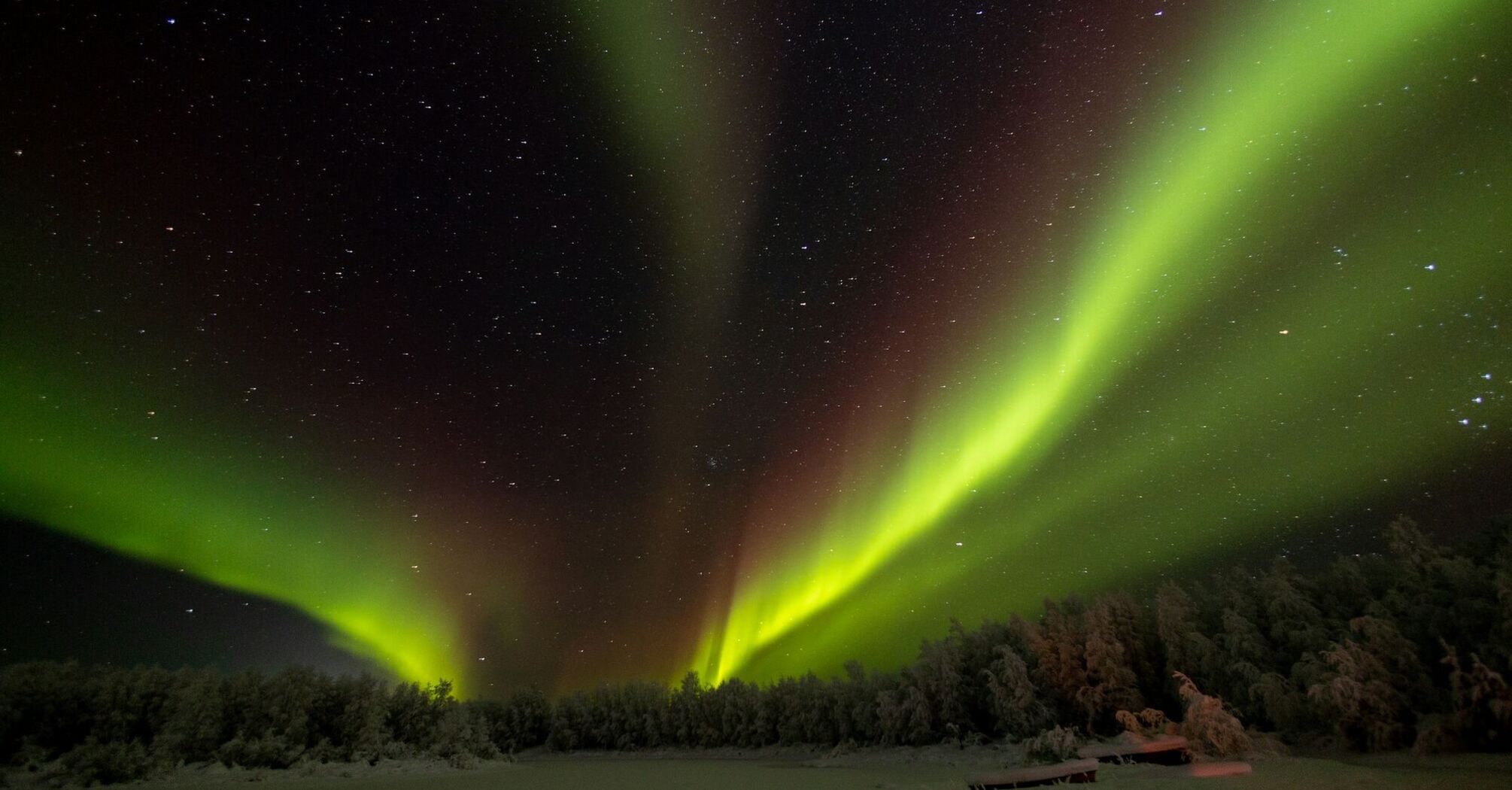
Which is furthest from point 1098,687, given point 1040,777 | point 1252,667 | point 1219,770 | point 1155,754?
point 1040,777

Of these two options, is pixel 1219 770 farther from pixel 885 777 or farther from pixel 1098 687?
pixel 1098 687

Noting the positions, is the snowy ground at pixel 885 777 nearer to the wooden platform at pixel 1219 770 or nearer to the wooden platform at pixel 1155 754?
the wooden platform at pixel 1219 770

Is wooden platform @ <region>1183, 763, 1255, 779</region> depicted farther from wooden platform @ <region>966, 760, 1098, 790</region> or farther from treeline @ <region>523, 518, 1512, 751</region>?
treeline @ <region>523, 518, 1512, 751</region>

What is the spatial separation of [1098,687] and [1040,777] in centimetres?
1674

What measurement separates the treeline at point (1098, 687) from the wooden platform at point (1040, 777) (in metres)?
8.90

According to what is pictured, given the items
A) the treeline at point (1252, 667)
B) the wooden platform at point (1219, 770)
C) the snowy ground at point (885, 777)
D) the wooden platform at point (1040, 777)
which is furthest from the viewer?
the treeline at point (1252, 667)

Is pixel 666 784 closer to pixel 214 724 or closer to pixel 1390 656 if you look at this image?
pixel 214 724

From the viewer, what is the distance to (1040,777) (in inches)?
628

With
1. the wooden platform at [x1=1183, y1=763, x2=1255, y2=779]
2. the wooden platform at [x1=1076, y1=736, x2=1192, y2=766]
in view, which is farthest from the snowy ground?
the wooden platform at [x1=1076, y1=736, x2=1192, y2=766]

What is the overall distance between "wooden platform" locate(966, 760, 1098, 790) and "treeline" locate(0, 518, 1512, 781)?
29.2ft

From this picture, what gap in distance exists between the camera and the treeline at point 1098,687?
18938 millimetres

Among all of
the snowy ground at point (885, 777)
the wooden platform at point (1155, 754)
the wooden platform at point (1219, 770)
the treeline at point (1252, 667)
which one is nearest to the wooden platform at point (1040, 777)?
the snowy ground at point (885, 777)

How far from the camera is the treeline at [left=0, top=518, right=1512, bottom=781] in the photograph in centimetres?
1894

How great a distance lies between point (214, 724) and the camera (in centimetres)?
2331
